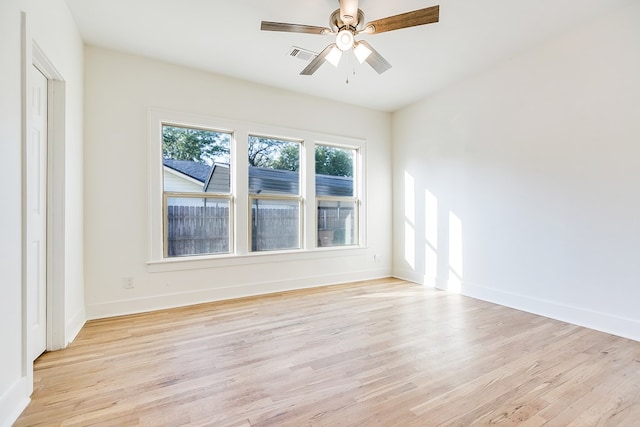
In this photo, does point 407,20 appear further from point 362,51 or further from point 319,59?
point 319,59

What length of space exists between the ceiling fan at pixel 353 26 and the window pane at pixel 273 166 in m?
1.74

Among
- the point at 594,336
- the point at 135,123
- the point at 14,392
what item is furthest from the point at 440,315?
the point at 135,123

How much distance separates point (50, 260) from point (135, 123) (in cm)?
168

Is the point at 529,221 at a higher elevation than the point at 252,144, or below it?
below

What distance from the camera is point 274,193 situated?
429cm

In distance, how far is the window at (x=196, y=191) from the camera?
11.8ft

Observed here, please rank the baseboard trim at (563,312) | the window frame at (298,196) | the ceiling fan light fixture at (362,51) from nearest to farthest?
the ceiling fan light fixture at (362,51), the baseboard trim at (563,312), the window frame at (298,196)

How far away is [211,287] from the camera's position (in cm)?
376

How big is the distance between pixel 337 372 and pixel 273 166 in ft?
9.60

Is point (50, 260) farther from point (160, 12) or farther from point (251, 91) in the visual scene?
point (251, 91)

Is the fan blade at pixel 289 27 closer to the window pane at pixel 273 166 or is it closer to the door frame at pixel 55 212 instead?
the door frame at pixel 55 212

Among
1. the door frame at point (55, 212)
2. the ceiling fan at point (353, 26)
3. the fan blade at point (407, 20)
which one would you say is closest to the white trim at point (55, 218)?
the door frame at point (55, 212)

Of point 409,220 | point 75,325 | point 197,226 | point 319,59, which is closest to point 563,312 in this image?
point 409,220

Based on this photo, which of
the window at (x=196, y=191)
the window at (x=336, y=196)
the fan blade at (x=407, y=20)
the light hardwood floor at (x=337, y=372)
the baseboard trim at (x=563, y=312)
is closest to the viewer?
the light hardwood floor at (x=337, y=372)
